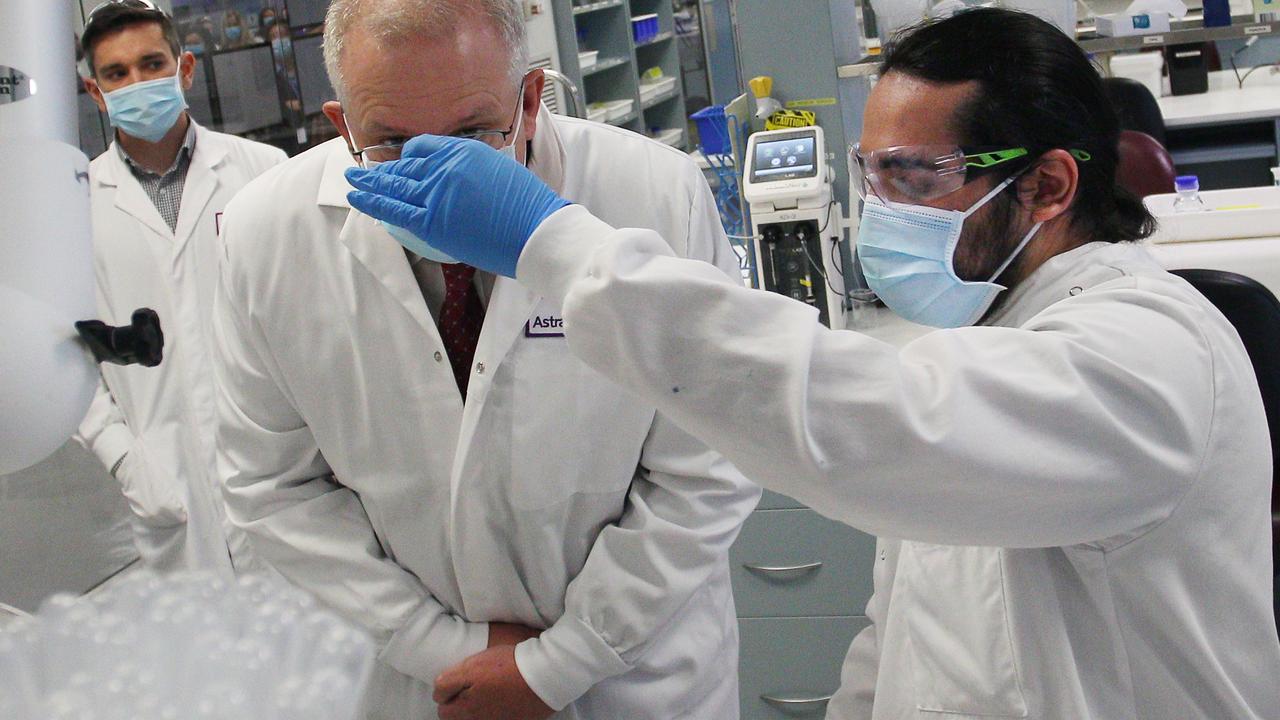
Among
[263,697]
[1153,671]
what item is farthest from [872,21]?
[263,697]

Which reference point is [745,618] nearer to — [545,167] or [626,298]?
[545,167]

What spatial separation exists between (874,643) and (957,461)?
576 mm

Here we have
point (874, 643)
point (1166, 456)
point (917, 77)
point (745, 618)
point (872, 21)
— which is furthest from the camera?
point (872, 21)

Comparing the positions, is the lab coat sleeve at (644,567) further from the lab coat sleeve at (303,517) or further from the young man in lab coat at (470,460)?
the lab coat sleeve at (303,517)

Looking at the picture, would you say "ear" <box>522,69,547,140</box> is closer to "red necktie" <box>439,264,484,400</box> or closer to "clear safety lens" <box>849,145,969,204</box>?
"red necktie" <box>439,264,484,400</box>

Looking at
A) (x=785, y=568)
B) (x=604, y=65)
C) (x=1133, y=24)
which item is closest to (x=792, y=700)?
(x=785, y=568)

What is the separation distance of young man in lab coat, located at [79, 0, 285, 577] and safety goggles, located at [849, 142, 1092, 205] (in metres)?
1.51

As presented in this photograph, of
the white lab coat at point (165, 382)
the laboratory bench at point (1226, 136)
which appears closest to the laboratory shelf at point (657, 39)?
the laboratory bench at point (1226, 136)

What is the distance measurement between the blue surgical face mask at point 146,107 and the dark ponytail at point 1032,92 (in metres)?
1.78

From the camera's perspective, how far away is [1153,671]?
0.92 metres

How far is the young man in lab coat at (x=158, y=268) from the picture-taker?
2.20 meters

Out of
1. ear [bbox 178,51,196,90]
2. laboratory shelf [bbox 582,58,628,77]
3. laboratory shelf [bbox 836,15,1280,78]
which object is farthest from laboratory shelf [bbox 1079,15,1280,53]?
ear [bbox 178,51,196,90]

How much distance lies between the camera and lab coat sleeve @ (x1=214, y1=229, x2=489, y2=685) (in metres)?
1.33

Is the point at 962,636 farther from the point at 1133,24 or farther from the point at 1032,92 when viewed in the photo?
the point at 1133,24
